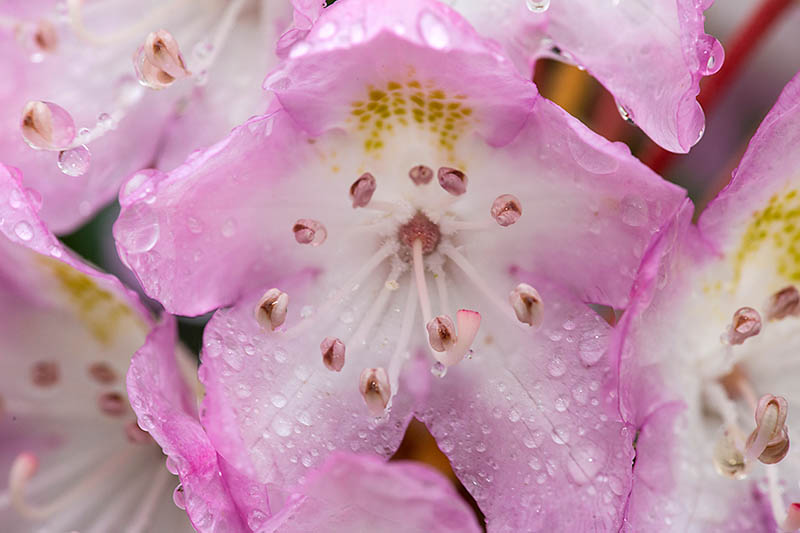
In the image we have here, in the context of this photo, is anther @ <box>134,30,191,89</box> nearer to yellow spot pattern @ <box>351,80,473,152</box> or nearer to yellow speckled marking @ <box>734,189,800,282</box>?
yellow spot pattern @ <box>351,80,473,152</box>

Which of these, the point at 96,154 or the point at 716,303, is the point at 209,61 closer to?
the point at 96,154

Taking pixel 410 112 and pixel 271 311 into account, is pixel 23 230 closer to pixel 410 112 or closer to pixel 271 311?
pixel 271 311

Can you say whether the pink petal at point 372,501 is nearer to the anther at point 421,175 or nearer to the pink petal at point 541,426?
the pink petal at point 541,426

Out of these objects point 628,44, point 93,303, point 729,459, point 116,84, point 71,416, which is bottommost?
point 71,416

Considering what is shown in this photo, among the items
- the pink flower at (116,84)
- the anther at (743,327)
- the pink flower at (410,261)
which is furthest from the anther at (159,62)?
the anther at (743,327)

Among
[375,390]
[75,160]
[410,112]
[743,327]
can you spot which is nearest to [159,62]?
[75,160]
